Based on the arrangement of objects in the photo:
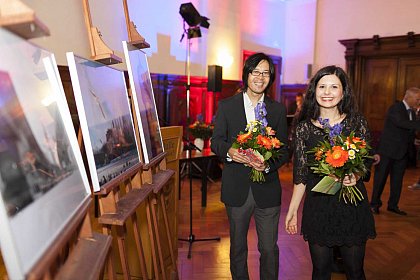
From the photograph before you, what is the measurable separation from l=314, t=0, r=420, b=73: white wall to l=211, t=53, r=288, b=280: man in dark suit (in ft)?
24.0

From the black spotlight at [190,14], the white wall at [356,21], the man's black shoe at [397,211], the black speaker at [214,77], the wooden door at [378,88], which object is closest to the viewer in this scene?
the man's black shoe at [397,211]

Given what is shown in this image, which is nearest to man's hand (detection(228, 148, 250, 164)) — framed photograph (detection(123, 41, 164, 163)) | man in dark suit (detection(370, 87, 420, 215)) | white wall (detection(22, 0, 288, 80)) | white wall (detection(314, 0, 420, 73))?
framed photograph (detection(123, 41, 164, 163))

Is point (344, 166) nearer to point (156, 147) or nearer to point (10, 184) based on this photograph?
point (156, 147)

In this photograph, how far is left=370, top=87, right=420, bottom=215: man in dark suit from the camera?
4582 mm

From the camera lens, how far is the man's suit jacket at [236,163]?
2.30 meters

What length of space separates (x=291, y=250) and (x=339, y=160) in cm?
210

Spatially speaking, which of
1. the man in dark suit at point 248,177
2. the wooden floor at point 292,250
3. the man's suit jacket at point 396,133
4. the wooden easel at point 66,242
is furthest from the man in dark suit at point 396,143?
the wooden easel at point 66,242

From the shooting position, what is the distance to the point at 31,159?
1.03 meters

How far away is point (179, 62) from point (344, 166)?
5581mm

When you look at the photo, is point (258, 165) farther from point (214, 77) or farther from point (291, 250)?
point (214, 77)

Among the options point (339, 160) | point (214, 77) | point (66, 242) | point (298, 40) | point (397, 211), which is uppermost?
point (298, 40)

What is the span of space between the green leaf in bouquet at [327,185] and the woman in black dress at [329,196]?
0.12m

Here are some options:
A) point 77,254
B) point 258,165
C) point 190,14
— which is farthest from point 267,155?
point 190,14

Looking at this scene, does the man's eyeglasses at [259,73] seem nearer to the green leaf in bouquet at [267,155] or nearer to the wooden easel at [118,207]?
the green leaf in bouquet at [267,155]
